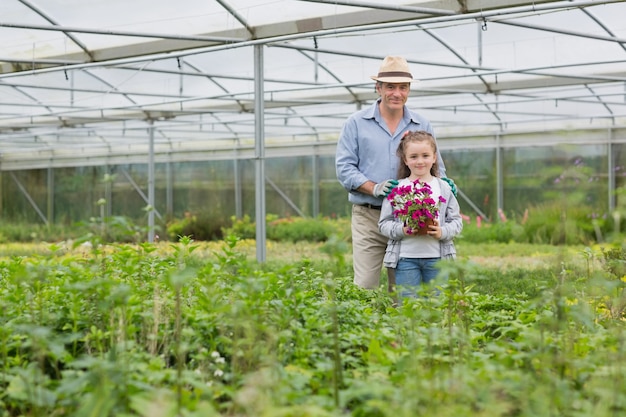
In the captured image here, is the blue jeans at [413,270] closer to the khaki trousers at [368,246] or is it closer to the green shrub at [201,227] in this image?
the khaki trousers at [368,246]

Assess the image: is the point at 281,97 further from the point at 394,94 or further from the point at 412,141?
the point at 412,141

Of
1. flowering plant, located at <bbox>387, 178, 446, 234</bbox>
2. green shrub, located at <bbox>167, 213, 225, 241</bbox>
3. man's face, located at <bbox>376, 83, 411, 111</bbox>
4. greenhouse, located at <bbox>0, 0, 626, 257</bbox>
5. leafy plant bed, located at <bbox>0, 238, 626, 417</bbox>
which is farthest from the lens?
green shrub, located at <bbox>167, 213, 225, 241</bbox>

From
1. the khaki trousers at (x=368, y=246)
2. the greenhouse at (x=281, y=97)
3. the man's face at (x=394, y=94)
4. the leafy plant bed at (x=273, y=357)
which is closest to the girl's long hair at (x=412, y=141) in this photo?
the man's face at (x=394, y=94)

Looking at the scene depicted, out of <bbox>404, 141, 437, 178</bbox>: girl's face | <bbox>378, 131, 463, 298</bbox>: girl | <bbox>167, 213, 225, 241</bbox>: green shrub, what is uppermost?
<bbox>404, 141, 437, 178</bbox>: girl's face

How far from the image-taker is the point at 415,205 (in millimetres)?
4141

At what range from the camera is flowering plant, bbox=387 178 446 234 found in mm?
4152

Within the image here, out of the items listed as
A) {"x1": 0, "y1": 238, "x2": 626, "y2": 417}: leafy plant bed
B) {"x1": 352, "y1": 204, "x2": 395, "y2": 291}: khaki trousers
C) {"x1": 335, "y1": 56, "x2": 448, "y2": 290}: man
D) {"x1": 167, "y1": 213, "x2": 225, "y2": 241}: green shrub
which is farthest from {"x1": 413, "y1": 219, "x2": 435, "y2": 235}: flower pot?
{"x1": 167, "y1": 213, "x2": 225, "y2": 241}: green shrub

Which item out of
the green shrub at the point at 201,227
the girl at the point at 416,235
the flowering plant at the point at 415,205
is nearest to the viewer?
the flowering plant at the point at 415,205

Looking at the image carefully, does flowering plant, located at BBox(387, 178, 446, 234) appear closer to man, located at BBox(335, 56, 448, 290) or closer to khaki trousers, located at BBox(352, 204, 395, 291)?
man, located at BBox(335, 56, 448, 290)

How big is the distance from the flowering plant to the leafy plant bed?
80 cm

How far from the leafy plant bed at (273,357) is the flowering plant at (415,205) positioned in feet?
2.62

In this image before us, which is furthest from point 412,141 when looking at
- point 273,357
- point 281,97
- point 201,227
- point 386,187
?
point 201,227

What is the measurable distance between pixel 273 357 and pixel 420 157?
2.42 m

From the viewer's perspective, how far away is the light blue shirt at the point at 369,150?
4664mm
